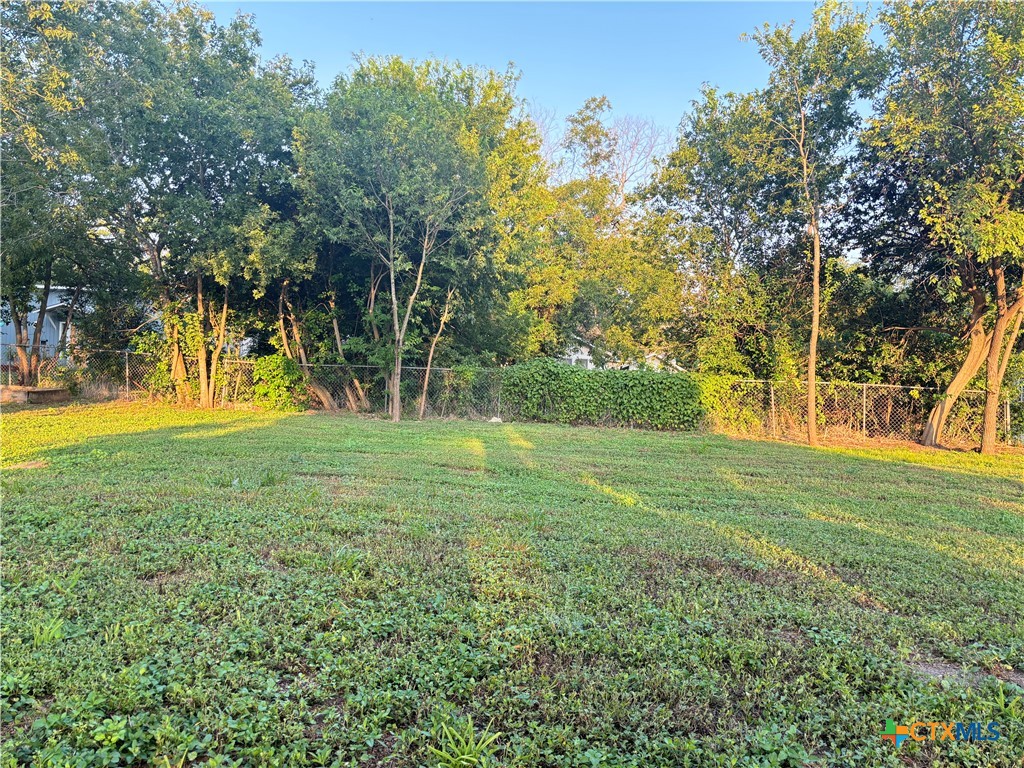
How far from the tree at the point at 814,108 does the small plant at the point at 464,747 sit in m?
10.5

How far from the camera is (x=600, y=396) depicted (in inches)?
500

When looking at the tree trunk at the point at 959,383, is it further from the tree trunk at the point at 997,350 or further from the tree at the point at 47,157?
the tree at the point at 47,157

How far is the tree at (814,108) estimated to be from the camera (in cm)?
1079

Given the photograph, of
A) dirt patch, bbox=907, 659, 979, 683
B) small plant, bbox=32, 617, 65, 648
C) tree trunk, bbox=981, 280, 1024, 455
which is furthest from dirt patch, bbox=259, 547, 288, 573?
tree trunk, bbox=981, 280, 1024, 455

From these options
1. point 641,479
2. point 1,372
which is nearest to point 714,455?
point 641,479

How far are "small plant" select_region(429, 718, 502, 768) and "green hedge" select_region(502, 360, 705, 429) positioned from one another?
11.2 metres

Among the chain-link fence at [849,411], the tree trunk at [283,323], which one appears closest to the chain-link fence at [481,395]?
the chain-link fence at [849,411]

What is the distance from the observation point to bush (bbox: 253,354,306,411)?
547 inches

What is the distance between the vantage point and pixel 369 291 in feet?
47.6

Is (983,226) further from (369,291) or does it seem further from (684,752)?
(369,291)

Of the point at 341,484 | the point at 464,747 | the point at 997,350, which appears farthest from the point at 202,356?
the point at 997,350

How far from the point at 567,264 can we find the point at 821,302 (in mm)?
9300

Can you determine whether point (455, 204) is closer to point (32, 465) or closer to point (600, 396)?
point (600, 396)

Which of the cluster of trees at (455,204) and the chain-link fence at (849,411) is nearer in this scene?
the cluster of trees at (455,204)
